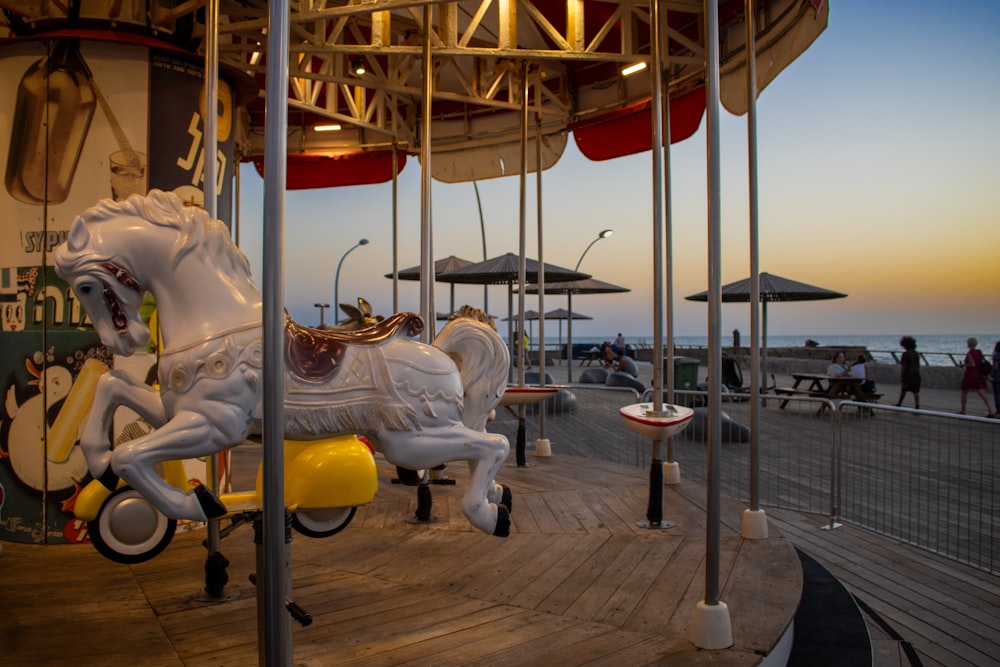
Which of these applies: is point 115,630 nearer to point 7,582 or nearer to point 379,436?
point 7,582

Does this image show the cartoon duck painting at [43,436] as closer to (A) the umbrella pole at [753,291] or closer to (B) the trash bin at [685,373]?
(A) the umbrella pole at [753,291]

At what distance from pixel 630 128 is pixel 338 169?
3.88 m

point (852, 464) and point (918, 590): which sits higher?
point (852, 464)

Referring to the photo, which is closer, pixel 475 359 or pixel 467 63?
pixel 475 359

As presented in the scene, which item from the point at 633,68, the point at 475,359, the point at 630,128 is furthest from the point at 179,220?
the point at 630,128

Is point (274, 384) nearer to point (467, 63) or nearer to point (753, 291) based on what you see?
point (753, 291)

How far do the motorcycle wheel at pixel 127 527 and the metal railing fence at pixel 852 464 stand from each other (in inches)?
133

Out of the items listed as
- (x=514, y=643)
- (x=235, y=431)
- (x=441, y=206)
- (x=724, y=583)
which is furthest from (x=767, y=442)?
(x=441, y=206)

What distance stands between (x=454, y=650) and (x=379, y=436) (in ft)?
2.73

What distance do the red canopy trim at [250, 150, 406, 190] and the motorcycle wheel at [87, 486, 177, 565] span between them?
6817mm

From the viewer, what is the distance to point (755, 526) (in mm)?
3992

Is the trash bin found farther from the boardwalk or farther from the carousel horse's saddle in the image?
the carousel horse's saddle

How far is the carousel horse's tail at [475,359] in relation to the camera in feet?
9.78

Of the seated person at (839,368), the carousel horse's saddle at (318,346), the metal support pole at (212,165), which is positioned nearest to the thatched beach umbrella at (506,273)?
the seated person at (839,368)
